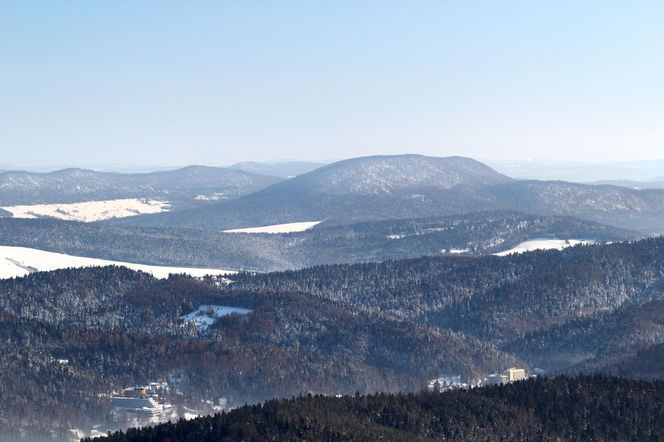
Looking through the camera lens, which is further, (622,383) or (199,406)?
(199,406)

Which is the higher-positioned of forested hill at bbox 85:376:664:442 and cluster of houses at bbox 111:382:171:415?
forested hill at bbox 85:376:664:442

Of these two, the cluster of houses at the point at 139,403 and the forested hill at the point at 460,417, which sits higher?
the forested hill at the point at 460,417

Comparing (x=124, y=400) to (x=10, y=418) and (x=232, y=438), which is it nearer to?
(x=10, y=418)

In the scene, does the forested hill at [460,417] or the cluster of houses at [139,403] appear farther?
the cluster of houses at [139,403]

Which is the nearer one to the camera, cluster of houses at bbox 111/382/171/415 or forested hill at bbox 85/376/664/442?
forested hill at bbox 85/376/664/442

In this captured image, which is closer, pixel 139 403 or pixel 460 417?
pixel 460 417

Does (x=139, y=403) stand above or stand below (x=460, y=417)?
below

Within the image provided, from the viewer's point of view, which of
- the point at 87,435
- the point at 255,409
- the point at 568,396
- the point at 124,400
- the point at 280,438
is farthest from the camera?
the point at 124,400

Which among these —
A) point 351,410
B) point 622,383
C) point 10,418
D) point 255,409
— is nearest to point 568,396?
point 622,383
